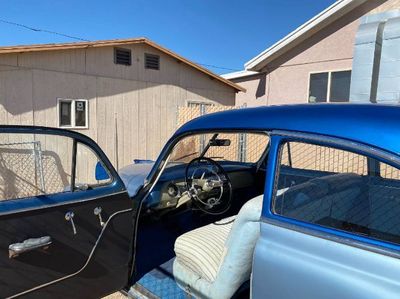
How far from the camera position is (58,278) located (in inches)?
86.8

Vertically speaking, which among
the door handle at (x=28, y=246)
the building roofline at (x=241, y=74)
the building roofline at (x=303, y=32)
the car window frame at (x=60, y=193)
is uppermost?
the building roofline at (x=303, y=32)

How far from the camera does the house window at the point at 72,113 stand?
853 centimetres

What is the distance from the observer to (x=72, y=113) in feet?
28.4

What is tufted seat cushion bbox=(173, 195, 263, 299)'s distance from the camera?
72.9 inches

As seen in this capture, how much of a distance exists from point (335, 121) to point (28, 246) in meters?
1.82

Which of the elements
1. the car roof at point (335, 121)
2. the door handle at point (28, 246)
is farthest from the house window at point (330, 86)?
the door handle at point (28, 246)

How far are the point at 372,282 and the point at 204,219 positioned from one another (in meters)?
2.55

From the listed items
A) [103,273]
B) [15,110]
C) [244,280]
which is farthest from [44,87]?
[244,280]

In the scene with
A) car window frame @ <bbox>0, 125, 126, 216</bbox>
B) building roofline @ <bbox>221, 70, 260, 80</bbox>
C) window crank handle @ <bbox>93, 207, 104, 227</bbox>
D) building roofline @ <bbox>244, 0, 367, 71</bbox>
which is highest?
building roofline @ <bbox>244, 0, 367, 71</bbox>

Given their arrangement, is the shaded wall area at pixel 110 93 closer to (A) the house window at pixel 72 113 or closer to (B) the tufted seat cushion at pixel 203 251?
(A) the house window at pixel 72 113

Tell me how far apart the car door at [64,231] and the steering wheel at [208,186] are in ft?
3.12

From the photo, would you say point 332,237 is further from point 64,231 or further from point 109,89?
point 109,89

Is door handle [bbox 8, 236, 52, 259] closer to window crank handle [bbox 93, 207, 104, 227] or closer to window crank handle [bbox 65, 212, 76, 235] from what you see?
window crank handle [bbox 65, 212, 76, 235]

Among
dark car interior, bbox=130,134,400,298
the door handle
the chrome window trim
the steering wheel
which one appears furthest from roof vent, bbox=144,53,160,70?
the chrome window trim
